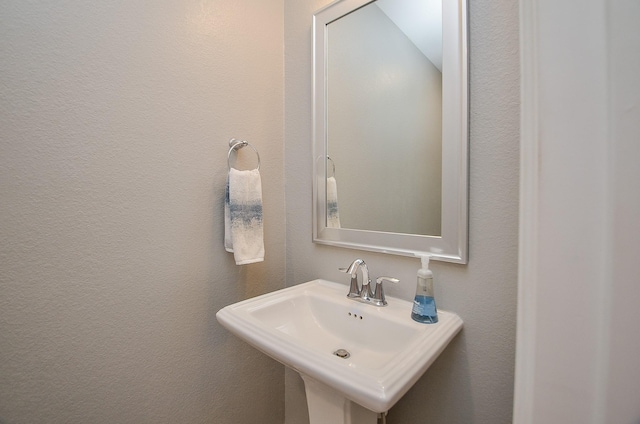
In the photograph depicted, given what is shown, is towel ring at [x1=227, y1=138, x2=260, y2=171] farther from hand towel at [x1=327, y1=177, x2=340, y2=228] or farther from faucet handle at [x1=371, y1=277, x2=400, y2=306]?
faucet handle at [x1=371, y1=277, x2=400, y2=306]

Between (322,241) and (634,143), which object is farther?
(322,241)

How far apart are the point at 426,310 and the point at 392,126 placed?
0.63 meters

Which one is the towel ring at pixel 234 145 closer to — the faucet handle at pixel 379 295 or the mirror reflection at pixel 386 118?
the mirror reflection at pixel 386 118

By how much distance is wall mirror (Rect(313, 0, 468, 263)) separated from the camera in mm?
733

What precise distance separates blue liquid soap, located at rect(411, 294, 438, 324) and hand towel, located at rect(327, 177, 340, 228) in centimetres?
44

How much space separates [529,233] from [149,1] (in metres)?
1.21

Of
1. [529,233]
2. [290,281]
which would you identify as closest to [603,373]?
[529,233]

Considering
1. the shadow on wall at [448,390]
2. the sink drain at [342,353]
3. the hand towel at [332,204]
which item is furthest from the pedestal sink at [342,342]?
the hand towel at [332,204]

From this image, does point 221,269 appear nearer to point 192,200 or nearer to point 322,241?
point 192,200

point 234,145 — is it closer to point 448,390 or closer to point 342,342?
point 342,342

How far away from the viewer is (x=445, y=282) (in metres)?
0.75

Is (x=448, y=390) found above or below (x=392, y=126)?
below

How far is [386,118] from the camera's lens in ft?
3.04

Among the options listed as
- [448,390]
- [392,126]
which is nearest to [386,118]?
[392,126]
